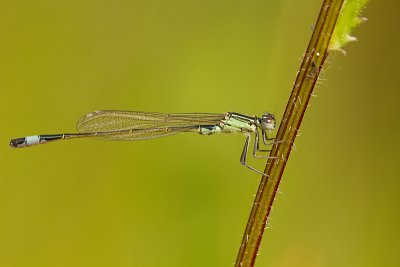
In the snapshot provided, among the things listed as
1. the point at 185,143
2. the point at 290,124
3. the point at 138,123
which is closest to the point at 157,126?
the point at 138,123

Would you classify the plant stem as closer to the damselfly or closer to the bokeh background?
the damselfly

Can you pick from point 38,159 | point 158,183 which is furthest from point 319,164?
point 38,159

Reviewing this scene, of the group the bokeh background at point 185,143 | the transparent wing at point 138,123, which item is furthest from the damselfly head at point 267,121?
the bokeh background at point 185,143

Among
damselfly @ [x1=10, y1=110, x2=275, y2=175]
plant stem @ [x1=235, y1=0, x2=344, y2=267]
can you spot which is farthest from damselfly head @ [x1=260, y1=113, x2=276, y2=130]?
plant stem @ [x1=235, y1=0, x2=344, y2=267]

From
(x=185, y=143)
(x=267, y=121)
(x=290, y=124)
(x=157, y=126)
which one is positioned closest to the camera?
(x=290, y=124)

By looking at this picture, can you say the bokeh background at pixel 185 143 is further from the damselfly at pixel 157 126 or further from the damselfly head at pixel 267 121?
the damselfly head at pixel 267 121

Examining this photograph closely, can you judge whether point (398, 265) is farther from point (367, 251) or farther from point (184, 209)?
point (184, 209)

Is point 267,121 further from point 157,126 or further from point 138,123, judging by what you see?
point 138,123
